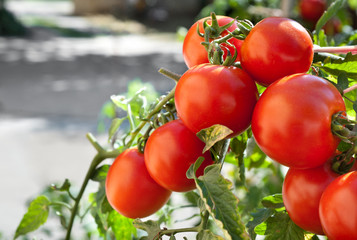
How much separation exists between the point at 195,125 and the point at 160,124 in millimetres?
118

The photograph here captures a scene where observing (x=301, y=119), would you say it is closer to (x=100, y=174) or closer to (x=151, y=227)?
(x=151, y=227)

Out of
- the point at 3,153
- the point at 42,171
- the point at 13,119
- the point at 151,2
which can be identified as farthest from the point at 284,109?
the point at 151,2

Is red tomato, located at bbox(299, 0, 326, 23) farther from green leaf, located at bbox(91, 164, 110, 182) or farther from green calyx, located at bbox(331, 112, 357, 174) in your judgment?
green calyx, located at bbox(331, 112, 357, 174)

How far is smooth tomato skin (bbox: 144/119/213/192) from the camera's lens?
51 cm

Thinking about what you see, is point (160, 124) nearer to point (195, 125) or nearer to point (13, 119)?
point (195, 125)

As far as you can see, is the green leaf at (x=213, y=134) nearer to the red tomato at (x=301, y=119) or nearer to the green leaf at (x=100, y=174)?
the red tomato at (x=301, y=119)

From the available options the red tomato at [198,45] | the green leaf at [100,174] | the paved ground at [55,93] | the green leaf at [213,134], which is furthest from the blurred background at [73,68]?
the green leaf at [213,134]

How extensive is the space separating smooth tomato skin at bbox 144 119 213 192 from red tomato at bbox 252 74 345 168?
97mm

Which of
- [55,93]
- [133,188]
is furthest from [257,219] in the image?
[55,93]

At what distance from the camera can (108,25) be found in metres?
12.2

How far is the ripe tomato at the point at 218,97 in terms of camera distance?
1.50 ft

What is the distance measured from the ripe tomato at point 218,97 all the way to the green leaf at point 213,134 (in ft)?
0.05

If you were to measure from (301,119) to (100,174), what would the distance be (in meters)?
0.35

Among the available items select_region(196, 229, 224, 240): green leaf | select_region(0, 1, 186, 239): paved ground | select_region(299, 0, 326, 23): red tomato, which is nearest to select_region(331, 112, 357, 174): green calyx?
select_region(196, 229, 224, 240): green leaf
